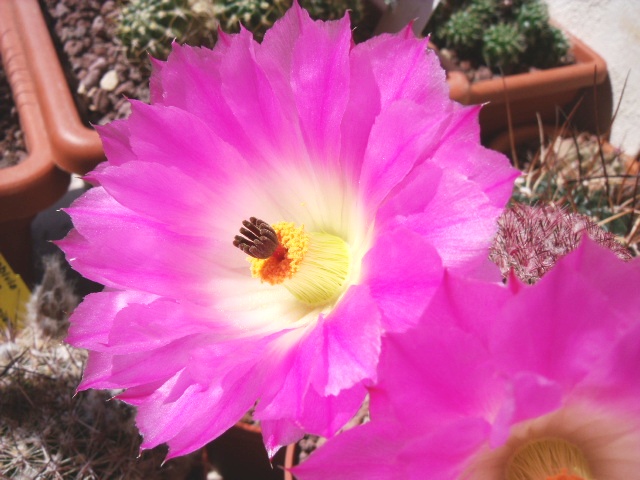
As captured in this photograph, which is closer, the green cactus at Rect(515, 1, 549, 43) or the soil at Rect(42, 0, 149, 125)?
the soil at Rect(42, 0, 149, 125)

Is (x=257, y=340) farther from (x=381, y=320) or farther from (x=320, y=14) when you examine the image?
(x=320, y=14)

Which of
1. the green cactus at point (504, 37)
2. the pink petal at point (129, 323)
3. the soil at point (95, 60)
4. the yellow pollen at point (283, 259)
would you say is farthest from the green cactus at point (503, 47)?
the pink petal at point (129, 323)

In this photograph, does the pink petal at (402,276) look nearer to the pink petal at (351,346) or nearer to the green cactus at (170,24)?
the pink petal at (351,346)

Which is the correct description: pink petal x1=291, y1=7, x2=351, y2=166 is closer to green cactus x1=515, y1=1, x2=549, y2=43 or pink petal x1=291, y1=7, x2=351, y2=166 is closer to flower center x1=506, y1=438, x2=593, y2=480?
flower center x1=506, y1=438, x2=593, y2=480

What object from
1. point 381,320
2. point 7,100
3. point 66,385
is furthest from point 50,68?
point 381,320

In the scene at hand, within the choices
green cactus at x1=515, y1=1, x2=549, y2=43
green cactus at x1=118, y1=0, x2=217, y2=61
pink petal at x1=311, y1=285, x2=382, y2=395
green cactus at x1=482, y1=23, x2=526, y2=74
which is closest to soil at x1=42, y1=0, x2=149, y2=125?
green cactus at x1=118, y1=0, x2=217, y2=61
